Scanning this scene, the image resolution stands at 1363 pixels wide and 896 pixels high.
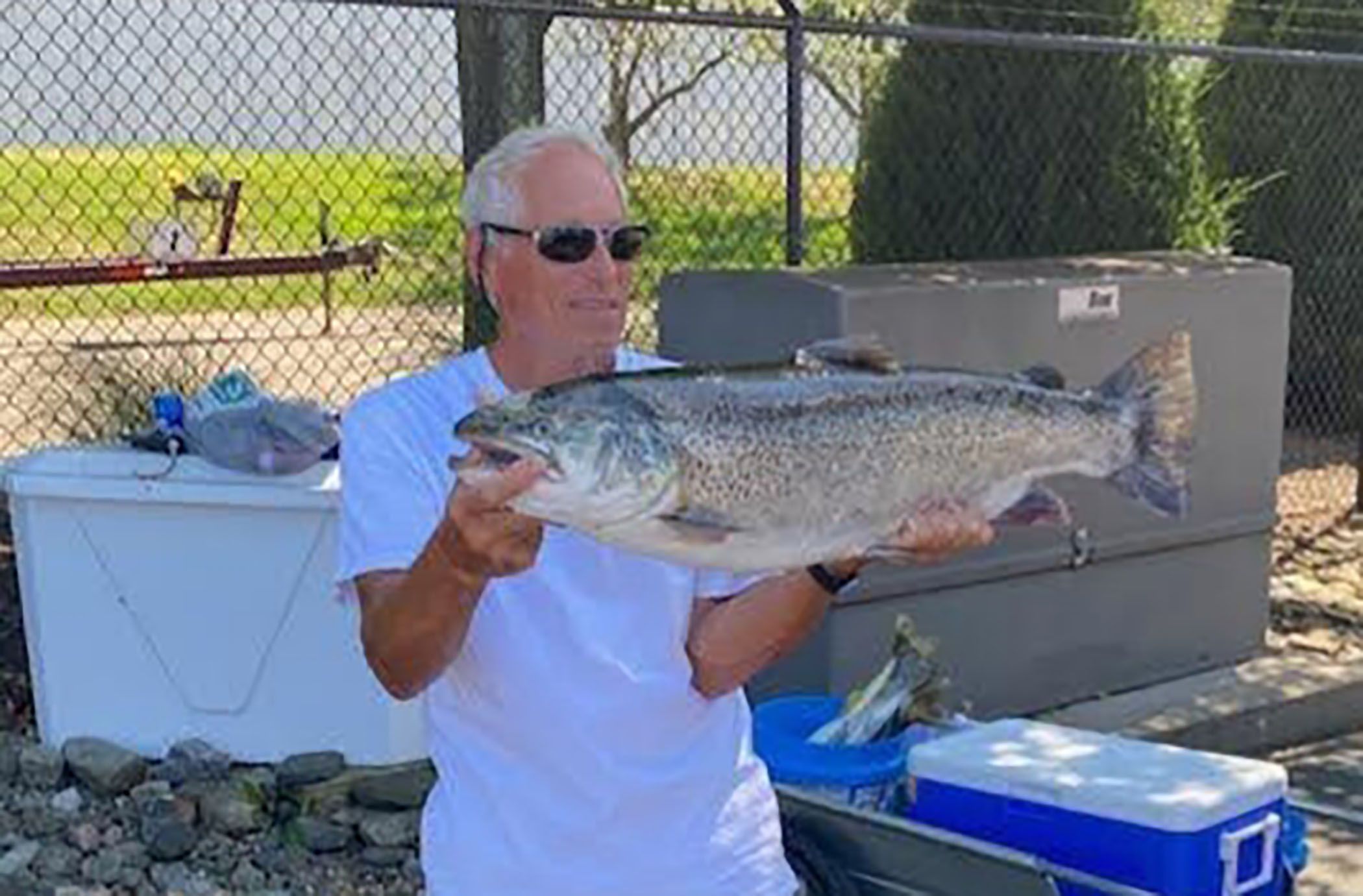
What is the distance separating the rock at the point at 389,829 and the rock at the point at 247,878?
0.96ft

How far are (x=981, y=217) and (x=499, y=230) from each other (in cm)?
786

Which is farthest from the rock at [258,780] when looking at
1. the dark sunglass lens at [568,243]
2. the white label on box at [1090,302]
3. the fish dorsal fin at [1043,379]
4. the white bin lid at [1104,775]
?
the fish dorsal fin at [1043,379]

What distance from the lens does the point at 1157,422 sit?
2705 mm

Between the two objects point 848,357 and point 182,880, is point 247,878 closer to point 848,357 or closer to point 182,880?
point 182,880

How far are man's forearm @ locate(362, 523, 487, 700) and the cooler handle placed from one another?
6.21 feet

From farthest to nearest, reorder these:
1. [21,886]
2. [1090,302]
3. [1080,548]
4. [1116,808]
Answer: [1080,548]
[1090,302]
[21,886]
[1116,808]

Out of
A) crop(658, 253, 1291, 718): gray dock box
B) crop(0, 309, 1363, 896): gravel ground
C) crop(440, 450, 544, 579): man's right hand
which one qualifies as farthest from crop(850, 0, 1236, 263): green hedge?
crop(440, 450, 544, 579): man's right hand

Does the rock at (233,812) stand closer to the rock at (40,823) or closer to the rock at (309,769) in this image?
the rock at (309,769)

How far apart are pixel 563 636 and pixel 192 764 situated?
9.96ft

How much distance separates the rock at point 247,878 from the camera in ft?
15.8

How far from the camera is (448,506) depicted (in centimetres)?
212

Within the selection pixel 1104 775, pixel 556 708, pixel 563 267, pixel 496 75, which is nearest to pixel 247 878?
pixel 1104 775

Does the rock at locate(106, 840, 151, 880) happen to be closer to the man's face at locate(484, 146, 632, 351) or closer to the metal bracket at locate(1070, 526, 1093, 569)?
the man's face at locate(484, 146, 632, 351)

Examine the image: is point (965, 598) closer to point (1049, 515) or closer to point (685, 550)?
point (1049, 515)
